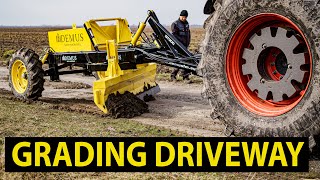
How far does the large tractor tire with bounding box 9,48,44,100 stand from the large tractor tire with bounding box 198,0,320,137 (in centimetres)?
461

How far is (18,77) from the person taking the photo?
8.78 m

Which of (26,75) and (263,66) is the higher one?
(263,66)

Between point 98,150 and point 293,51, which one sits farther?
point 98,150

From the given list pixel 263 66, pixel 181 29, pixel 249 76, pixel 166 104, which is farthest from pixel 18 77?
pixel 263 66

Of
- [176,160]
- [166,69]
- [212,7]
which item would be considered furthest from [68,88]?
[176,160]

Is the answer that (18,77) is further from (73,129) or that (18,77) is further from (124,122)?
(73,129)

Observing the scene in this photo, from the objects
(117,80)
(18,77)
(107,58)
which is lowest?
(18,77)

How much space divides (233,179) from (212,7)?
6.47 ft

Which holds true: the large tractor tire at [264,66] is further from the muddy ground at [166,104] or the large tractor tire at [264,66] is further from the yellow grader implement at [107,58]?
the yellow grader implement at [107,58]

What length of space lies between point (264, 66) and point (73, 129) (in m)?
2.79

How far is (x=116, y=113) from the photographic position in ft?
22.2

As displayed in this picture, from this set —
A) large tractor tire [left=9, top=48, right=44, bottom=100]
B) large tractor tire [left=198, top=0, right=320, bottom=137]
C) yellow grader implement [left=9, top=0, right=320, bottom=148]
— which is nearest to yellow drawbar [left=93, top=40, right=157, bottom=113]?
large tractor tire [left=9, top=48, right=44, bottom=100]

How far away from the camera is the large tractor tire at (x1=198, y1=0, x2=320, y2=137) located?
357 cm

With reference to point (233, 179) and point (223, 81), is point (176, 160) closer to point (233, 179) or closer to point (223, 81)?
point (233, 179)
